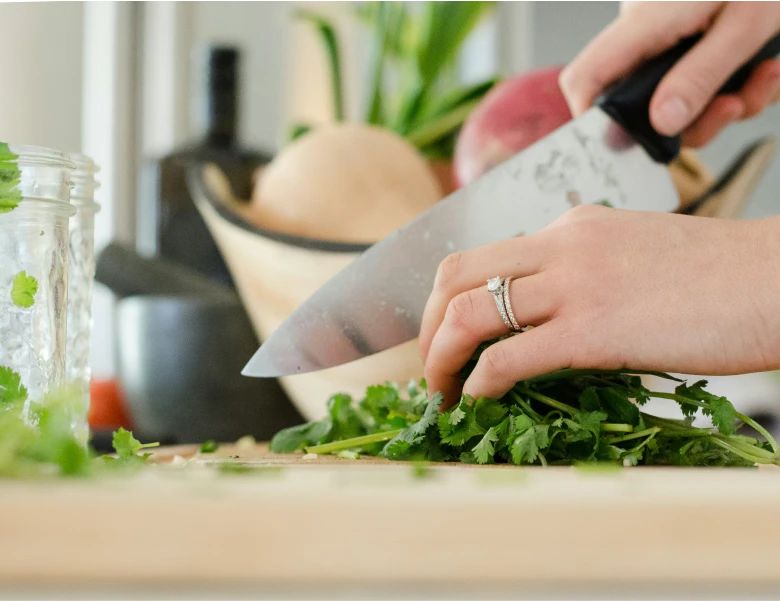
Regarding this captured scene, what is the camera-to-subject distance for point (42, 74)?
1680 millimetres

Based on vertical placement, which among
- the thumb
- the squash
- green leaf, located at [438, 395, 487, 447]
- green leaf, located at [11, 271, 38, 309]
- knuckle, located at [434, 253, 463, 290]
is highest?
the thumb

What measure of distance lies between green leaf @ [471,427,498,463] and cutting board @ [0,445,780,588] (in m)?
0.26

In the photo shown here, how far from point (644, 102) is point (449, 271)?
0.36 meters

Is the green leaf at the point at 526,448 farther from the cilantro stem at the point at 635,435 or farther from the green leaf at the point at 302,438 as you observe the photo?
the green leaf at the point at 302,438

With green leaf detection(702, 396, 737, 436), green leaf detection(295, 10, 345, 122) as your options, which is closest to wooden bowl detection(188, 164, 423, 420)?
green leaf detection(702, 396, 737, 436)

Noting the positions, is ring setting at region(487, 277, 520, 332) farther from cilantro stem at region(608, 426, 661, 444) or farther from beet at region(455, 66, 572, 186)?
beet at region(455, 66, 572, 186)

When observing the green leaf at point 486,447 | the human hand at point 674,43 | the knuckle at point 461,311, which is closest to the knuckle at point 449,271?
the knuckle at point 461,311

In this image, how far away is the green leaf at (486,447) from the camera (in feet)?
1.95

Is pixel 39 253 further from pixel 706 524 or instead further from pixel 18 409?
pixel 706 524

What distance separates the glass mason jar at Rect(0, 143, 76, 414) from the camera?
A: 0.59 m

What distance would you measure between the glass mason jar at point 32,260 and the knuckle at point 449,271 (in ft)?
0.98

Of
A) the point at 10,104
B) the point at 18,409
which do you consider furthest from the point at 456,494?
the point at 10,104

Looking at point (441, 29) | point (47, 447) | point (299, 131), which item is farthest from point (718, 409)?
point (441, 29)

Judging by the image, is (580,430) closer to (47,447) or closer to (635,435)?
(635,435)
